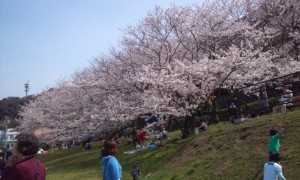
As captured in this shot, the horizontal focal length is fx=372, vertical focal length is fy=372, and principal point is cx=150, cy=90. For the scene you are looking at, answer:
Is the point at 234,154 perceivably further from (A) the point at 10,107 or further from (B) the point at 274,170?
(A) the point at 10,107

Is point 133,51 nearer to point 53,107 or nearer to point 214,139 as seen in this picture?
point 214,139

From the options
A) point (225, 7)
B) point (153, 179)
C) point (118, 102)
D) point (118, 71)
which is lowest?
point (153, 179)

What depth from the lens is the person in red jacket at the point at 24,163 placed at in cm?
344

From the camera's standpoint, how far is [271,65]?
1998 cm

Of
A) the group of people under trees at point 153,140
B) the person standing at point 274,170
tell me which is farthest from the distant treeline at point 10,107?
the person standing at point 274,170

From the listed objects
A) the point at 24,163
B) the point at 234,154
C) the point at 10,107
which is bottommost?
the point at 234,154

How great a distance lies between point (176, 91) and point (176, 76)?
830mm

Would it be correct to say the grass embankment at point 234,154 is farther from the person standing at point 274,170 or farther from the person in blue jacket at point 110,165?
the person in blue jacket at point 110,165

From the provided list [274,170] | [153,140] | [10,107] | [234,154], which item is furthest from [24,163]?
[10,107]

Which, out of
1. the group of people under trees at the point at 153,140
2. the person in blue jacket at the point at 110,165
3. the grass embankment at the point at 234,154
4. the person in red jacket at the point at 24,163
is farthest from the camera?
the group of people under trees at the point at 153,140

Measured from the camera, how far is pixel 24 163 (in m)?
3.54

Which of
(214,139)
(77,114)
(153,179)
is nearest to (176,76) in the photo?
(214,139)

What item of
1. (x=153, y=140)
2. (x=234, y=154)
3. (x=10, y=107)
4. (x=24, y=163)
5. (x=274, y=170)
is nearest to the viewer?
(x=24, y=163)

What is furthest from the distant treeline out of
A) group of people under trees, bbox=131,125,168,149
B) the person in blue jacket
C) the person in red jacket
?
the person in red jacket
